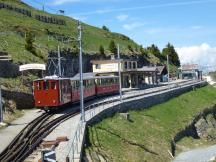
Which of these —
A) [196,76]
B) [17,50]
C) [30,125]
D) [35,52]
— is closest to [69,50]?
[35,52]

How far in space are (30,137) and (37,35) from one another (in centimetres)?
6354

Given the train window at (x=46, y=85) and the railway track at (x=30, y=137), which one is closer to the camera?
the railway track at (x=30, y=137)

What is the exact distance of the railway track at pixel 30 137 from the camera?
27.5 metres

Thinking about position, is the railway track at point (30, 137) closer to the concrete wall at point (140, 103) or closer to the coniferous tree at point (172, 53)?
the concrete wall at point (140, 103)

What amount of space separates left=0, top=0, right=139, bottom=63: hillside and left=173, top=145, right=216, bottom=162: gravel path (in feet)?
69.9

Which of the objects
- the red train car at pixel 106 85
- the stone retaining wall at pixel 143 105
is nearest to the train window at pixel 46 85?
the stone retaining wall at pixel 143 105

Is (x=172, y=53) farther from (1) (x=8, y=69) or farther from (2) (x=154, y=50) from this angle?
(1) (x=8, y=69)

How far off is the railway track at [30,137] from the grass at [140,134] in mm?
3072

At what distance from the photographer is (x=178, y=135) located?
55.0m

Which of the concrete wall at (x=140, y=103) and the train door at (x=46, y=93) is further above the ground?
the train door at (x=46, y=93)

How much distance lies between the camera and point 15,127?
119 feet

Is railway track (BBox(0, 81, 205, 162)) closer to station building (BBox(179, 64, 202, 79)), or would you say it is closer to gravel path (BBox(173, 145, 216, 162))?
gravel path (BBox(173, 145, 216, 162))

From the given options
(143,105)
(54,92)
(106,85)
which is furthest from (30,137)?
(106,85)

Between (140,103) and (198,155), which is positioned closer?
(198,155)
